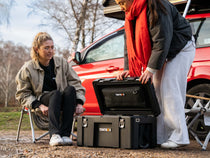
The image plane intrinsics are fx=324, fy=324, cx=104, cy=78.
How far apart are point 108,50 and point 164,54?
7.79 feet

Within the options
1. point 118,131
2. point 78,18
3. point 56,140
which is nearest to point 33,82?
point 56,140

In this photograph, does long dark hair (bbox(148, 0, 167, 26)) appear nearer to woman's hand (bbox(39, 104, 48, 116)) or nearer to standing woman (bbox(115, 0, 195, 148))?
standing woman (bbox(115, 0, 195, 148))

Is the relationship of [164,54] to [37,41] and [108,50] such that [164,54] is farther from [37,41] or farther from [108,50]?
[108,50]

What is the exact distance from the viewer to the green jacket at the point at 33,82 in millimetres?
3863

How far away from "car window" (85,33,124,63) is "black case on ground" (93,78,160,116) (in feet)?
5.64

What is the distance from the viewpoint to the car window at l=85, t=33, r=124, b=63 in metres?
5.21

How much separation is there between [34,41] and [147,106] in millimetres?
1693

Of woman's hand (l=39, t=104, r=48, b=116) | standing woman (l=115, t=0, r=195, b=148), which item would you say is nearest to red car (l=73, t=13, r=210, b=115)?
standing woman (l=115, t=0, r=195, b=148)

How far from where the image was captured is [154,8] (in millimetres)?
2984

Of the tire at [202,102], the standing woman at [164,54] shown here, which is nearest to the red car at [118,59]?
the tire at [202,102]

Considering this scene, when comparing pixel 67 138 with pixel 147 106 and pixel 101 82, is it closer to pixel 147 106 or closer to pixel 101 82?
pixel 101 82

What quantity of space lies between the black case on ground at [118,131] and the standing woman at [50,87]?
0.85 feet

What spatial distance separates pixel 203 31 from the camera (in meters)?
4.52

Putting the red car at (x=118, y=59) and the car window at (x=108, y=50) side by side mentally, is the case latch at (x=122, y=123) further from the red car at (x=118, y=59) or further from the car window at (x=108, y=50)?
the car window at (x=108, y=50)
